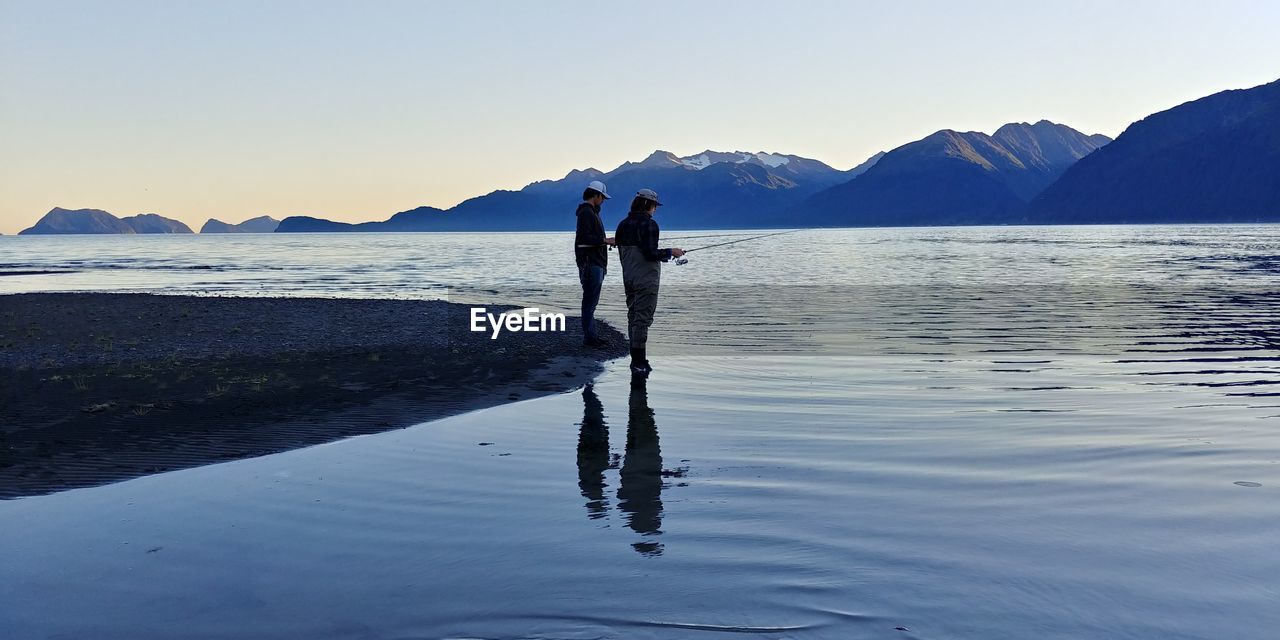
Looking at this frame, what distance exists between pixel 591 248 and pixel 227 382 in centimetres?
607

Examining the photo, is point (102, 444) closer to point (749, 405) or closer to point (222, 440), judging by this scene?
point (222, 440)

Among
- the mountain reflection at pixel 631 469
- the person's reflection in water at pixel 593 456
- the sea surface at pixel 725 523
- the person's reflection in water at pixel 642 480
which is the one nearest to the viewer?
the sea surface at pixel 725 523

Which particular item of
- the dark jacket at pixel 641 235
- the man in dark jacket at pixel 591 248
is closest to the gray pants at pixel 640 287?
the dark jacket at pixel 641 235

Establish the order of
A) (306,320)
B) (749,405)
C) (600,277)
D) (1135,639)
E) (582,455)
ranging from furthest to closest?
(306,320), (600,277), (749,405), (582,455), (1135,639)

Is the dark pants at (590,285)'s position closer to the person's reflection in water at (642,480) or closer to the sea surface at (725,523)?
the sea surface at (725,523)

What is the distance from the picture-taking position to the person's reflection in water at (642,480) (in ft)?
20.1

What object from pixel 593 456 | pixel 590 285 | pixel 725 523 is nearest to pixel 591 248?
pixel 590 285

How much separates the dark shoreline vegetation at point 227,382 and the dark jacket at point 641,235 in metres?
1.89

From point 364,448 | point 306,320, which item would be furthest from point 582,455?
point 306,320

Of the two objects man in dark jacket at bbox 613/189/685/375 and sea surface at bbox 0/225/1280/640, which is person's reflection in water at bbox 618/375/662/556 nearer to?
sea surface at bbox 0/225/1280/640

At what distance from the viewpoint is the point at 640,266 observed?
13.6 metres

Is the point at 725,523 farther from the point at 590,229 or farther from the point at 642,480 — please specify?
the point at 590,229

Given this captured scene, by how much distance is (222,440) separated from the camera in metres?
8.97

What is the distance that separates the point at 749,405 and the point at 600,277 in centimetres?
575
